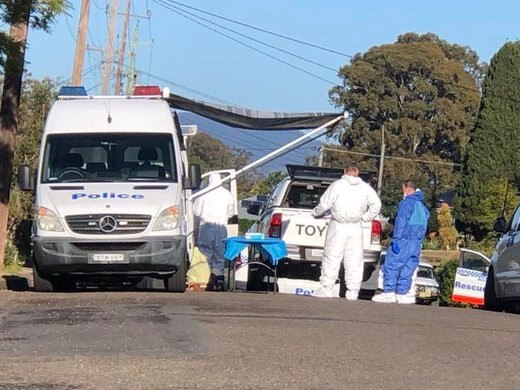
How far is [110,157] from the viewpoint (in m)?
14.3

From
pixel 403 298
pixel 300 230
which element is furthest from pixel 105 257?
pixel 403 298

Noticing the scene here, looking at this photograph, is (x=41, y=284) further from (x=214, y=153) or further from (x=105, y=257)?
(x=214, y=153)

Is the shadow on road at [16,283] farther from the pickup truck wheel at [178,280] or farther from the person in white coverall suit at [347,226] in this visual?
the person in white coverall suit at [347,226]

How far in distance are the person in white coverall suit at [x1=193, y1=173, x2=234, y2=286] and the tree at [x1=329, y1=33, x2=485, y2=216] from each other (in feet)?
135

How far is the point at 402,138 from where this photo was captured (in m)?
59.0

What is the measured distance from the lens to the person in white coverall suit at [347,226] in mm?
14328

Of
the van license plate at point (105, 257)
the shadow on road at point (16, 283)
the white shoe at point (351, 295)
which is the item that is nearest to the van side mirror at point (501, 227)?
the white shoe at point (351, 295)

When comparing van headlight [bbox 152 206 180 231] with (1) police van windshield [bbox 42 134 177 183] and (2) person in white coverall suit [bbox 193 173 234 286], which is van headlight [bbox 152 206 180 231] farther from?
(2) person in white coverall suit [bbox 193 173 234 286]

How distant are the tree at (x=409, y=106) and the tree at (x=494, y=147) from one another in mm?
9330

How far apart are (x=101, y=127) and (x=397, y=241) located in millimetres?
4409

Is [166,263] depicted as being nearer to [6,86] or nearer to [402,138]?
[6,86]

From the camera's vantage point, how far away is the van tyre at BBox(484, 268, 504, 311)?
49.9 ft

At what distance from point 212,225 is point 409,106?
41.7m

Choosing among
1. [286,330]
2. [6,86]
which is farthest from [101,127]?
[286,330]
